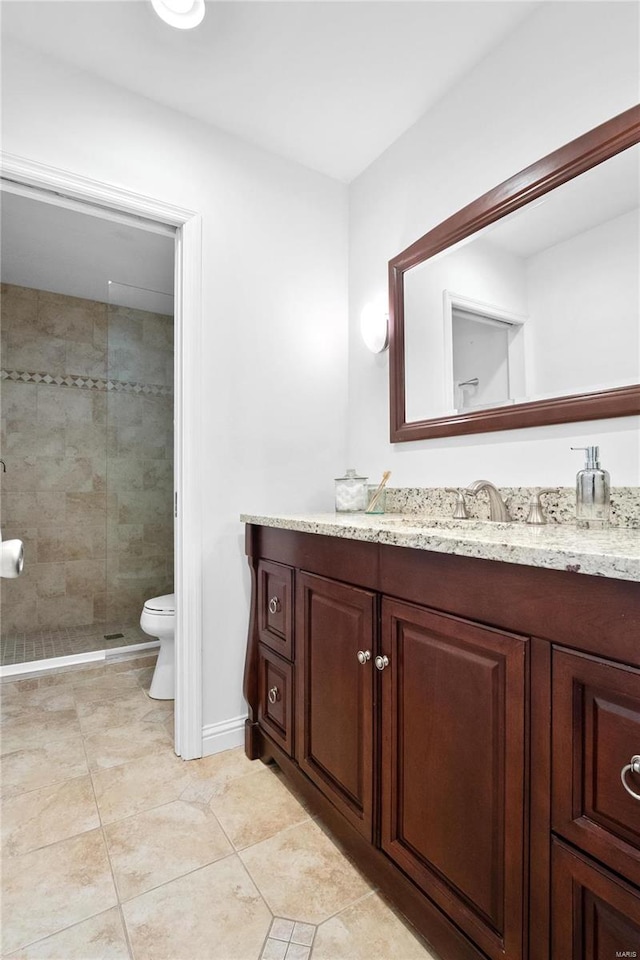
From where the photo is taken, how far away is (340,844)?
A: 1344 millimetres

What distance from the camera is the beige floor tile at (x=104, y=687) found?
2.29 meters

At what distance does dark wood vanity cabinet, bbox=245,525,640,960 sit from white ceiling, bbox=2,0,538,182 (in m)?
1.61

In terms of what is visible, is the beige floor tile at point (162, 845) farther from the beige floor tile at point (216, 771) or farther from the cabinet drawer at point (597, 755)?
the cabinet drawer at point (597, 755)

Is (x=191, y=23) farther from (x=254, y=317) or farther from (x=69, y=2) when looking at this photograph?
(x=254, y=317)

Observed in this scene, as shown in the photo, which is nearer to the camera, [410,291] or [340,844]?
[340,844]

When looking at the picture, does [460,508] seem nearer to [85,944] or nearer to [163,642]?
[85,944]

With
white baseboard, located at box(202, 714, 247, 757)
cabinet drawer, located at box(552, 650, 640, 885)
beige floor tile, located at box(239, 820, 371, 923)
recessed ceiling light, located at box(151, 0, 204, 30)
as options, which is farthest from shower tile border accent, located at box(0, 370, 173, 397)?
cabinet drawer, located at box(552, 650, 640, 885)

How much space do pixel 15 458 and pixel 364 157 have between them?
2698mm

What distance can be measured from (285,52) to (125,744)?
8.36ft

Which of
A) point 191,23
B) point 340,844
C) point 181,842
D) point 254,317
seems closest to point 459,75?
point 191,23

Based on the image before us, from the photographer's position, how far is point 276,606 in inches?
64.2

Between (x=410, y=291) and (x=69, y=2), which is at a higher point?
(x=69, y=2)

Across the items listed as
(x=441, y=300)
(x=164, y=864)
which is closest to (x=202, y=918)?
(x=164, y=864)

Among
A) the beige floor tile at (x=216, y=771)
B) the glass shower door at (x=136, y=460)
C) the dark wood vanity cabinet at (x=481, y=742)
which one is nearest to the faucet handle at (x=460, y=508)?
the dark wood vanity cabinet at (x=481, y=742)
